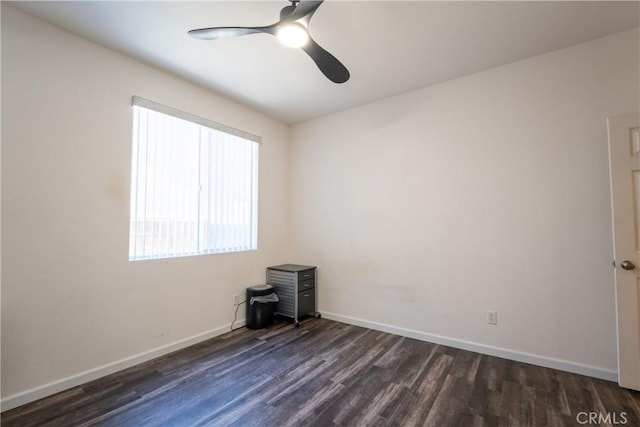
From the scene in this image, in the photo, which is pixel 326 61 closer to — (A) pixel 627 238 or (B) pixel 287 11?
(B) pixel 287 11

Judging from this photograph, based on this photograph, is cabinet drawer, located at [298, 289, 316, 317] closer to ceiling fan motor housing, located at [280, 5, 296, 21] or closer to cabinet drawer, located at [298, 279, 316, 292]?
cabinet drawer, located at [298, 279, 316, 292]

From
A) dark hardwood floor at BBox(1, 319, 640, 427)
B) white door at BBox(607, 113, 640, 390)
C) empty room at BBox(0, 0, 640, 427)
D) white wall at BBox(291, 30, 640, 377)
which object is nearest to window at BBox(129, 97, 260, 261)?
empty room at BBox(0, 0, 640, 427)

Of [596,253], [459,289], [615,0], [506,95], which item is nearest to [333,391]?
[459,289]

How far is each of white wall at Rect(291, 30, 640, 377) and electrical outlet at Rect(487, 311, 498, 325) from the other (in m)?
0.04

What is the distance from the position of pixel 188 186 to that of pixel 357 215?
1.98m

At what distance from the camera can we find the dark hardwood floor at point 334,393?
178 centimetres

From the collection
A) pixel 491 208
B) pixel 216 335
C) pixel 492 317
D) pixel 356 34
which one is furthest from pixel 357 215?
pixel 216 335

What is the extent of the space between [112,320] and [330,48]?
2.95 metres

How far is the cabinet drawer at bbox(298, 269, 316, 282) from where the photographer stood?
11.6 ft

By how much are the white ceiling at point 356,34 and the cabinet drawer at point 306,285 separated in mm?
2344

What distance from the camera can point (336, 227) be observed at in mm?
3740

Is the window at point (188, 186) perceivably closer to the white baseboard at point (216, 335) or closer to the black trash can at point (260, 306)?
the black trash can at point (260, 306)

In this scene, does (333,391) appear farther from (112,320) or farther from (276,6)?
(276,6)

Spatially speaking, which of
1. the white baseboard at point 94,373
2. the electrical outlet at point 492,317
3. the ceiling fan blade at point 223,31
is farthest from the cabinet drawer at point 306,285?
the ceiling fan blade at point 223,31
